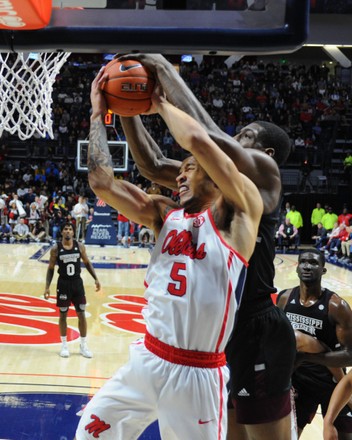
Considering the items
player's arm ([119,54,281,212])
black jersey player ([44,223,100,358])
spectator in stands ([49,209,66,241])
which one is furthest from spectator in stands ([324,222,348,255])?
player's arm ([119,54,281,212])

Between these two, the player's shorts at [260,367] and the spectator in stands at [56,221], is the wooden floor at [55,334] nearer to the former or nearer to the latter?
the player's shorts at [260,367]

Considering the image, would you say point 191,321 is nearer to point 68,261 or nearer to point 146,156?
point 146,156

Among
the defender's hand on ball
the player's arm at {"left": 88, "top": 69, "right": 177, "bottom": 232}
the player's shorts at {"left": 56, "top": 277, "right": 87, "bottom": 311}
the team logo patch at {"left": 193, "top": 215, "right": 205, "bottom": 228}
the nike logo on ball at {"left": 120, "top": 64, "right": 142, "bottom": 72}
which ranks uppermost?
the nike logo on ball at {"left": 120, "top": 64, "right": 142, "bottom": 72}

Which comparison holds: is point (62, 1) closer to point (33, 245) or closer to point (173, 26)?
point (173, 26)

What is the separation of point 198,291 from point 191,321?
13cm

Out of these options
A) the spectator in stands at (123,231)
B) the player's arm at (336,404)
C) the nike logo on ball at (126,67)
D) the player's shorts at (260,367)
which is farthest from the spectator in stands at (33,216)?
the nike logo on ball at (126,67)

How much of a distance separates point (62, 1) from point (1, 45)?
0.32m

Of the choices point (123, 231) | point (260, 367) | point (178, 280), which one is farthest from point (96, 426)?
point (123, 231)

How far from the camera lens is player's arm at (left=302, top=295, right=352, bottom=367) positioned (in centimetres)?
353

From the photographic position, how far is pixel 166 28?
2570mm

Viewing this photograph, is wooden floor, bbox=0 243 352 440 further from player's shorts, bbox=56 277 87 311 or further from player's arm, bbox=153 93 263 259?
player's arm, bbox=153 93 263 259

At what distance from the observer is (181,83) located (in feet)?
9.07

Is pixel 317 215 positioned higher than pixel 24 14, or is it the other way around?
pixel 24 14

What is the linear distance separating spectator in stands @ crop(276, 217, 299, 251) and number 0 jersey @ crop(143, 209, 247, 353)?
15668mm
